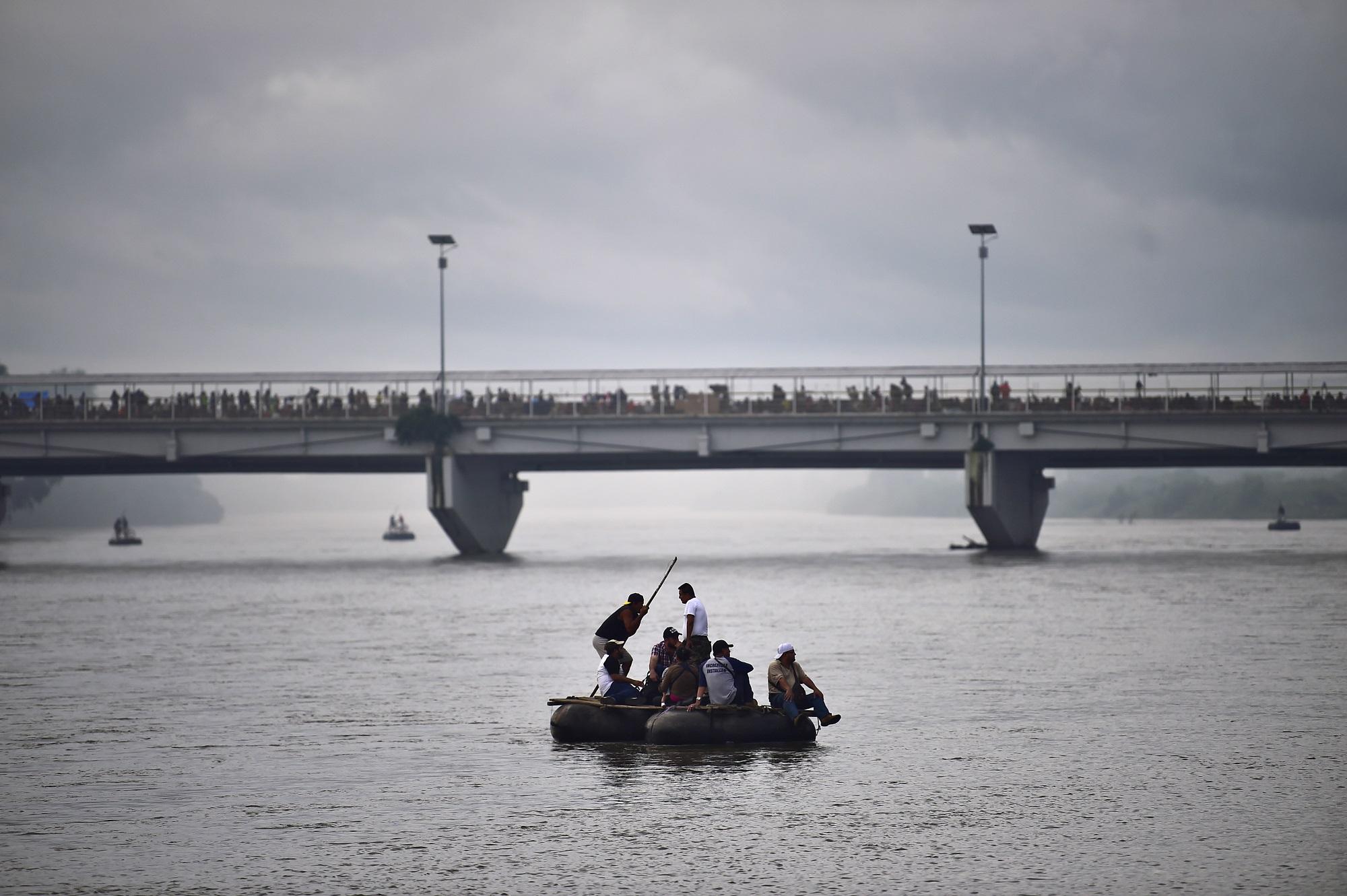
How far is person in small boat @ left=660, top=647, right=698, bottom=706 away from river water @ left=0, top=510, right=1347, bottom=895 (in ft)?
2.82

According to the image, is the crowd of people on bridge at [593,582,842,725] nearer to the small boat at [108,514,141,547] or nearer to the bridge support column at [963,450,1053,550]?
the bridge support column at [963,450,1053,550]

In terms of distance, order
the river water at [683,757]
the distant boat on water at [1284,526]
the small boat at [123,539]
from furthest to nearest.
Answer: the distant boat on water at [1284,526] < the small boat at [123,539] < the river water at [683,757]

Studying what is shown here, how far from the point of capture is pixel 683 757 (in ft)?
70.6

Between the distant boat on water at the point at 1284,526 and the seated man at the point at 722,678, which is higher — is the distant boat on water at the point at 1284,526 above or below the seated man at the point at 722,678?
below

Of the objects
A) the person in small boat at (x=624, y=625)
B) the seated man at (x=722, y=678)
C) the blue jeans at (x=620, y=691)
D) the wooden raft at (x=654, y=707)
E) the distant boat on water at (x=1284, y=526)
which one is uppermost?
the person in small boat at (x=624, y=625)

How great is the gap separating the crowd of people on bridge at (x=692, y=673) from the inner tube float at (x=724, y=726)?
141 millimetres

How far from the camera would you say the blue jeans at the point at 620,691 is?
76.2ft

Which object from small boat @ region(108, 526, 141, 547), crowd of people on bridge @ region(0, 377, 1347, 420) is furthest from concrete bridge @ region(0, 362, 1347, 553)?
small boat @ region(108, 526, 141, 547)

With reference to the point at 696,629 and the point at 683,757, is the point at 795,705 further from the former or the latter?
→ the point at 683,757

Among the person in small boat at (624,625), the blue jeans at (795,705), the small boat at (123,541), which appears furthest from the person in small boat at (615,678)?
the small boat at (123,541)

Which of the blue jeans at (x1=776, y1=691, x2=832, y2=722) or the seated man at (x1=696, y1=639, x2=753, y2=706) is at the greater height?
the seated man at (x1=696, y1=639, x2=753, y2=706)

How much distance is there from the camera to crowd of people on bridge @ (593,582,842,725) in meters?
22.4

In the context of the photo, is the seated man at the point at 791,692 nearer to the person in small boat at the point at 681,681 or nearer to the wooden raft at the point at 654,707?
the wooden raft at the point at 654,707

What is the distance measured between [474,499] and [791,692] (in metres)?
65.5
